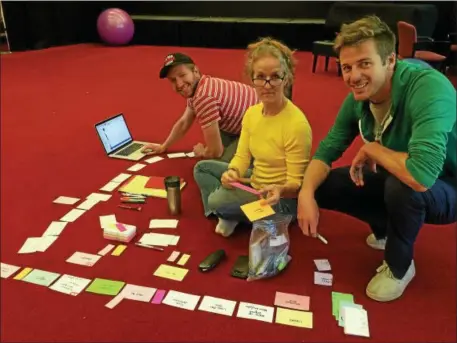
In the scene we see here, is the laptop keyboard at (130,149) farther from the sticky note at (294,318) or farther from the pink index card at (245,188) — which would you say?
the sticky note at (294,318)

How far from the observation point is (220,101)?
251 cm

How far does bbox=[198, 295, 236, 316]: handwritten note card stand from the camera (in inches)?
65.5

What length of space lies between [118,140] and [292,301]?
1960 mm

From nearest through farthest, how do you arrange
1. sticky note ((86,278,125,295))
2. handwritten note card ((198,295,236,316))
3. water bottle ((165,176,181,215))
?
1. handwritten note card ((198,295,236,316))
2. sticky note ((86,278,125,295))
3. water bottle ((165,176,181,215))

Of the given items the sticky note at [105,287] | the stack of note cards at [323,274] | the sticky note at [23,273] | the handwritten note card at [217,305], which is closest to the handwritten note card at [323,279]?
the stack of note cards at [323,274]

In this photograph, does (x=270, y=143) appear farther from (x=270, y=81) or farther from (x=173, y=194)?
(x=173, y=194)

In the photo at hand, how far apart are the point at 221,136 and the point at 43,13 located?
658 cm

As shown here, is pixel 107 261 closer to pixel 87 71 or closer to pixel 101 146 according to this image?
pixel 101 146

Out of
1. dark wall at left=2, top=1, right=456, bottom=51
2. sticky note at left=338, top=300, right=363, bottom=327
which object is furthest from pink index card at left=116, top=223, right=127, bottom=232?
dark wall at left=2, top=1, right=456, bottom=51

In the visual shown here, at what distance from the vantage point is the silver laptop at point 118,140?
309 centimetres

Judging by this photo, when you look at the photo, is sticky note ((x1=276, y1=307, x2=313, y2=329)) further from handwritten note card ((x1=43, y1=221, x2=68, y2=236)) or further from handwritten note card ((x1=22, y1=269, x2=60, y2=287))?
handwritten note card ((x1=43, y1=221, x2=68, y2=236))

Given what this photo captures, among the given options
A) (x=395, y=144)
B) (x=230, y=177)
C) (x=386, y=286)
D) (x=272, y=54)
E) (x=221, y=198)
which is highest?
(x=272, y=54)

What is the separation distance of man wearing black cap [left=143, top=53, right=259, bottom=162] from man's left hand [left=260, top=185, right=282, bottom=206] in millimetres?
798

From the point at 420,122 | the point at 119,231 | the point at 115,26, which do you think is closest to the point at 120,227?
the point at 119,231
